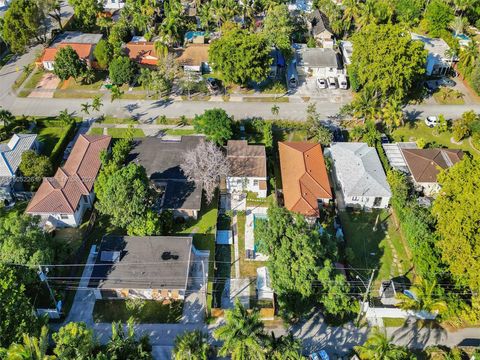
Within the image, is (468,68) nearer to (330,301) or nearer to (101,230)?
(330,301)

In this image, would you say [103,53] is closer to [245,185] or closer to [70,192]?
[70,192]

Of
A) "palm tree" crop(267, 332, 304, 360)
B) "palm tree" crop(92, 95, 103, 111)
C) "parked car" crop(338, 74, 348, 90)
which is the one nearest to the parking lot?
"parked car" crop(338, 74, 348, 90)

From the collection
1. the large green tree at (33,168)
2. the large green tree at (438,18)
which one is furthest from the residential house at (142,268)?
the large green tree at (438,18)

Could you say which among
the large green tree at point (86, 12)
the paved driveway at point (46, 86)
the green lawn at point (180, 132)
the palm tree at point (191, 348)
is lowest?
the green lawn at point (180, 132)

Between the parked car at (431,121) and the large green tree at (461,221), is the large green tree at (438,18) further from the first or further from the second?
the large green tree at (461,221)

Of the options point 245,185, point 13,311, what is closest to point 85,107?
point 245,185

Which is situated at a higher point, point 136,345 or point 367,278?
point 136,345

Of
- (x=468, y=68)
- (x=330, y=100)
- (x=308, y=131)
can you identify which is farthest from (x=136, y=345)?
(x=468, y=68)
